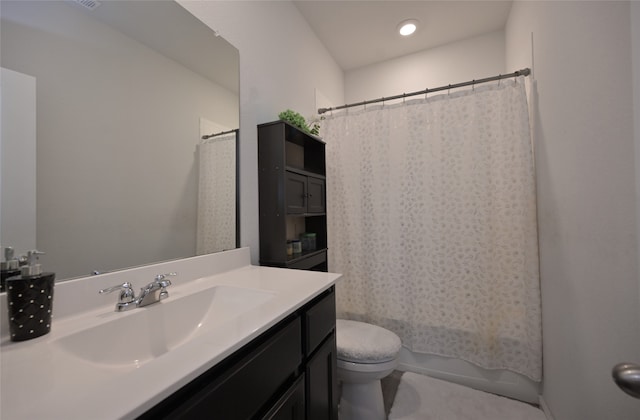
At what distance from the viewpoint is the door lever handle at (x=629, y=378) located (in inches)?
15.6

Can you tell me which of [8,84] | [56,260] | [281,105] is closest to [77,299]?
[56,260]

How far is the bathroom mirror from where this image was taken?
65 cm

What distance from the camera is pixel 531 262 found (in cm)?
147

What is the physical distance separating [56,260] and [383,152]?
1.75 m

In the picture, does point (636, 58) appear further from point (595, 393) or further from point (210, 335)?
point (210, 335)

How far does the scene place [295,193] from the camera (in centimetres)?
146

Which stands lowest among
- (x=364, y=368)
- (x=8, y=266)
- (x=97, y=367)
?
(x=364, y=368)

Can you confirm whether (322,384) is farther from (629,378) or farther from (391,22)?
(391,22)

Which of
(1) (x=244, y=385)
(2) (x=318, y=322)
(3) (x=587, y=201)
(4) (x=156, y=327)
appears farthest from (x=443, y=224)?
(4) (x=156, y=327)

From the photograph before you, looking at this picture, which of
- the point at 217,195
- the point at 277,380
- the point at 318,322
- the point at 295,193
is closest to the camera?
the point at 277,380

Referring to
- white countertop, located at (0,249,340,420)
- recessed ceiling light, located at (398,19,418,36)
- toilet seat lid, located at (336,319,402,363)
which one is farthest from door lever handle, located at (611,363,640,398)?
recessed ceiling light, located at (398,19,418,36)

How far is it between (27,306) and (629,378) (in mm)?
1158

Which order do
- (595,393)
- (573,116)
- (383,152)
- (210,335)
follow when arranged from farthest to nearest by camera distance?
(383,152)
(573,116)
(595,393)
(210,335)

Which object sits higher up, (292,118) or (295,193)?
(292,118)
